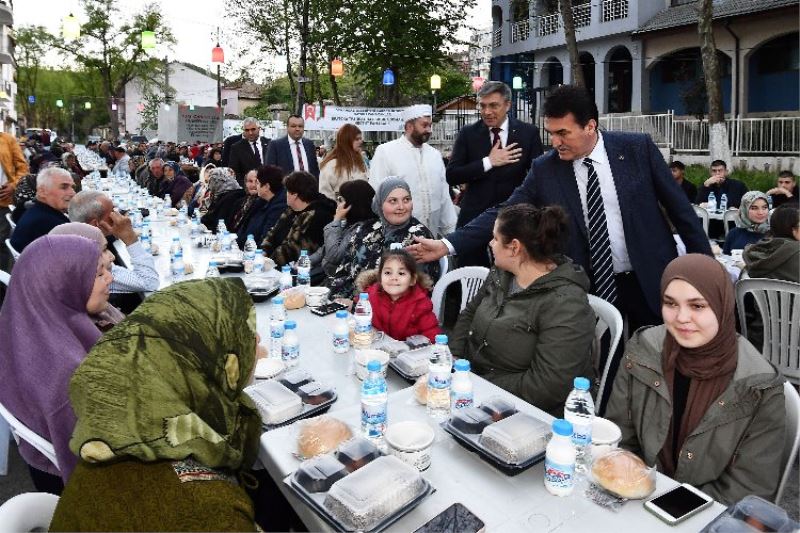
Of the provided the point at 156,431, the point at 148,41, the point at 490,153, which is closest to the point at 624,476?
the point at 156,431

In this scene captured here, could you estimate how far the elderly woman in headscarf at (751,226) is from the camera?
227 inches

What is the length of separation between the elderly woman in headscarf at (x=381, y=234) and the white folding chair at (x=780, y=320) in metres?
2.13

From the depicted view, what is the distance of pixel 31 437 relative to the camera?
6.97 feet

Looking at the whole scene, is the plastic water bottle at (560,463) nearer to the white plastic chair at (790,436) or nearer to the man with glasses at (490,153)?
the white plastic chair at (790,436)

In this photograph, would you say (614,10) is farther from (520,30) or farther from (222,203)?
(222,203)

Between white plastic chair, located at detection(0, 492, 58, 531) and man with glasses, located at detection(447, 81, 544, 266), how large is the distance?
3.75 metres

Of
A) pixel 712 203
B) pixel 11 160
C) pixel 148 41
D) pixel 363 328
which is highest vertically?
pixel 148 41

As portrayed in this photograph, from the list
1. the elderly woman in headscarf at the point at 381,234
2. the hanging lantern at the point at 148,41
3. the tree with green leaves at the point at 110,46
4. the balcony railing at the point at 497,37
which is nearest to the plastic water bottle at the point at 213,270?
the elderly woman in headscarf at the point at 381,234

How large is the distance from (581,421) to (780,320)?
264 cm

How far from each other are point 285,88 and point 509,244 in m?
52.4

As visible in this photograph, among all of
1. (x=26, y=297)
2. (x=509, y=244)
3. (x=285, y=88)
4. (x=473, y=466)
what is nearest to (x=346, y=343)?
(x=509, y=244)

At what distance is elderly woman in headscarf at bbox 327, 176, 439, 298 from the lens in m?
4.06

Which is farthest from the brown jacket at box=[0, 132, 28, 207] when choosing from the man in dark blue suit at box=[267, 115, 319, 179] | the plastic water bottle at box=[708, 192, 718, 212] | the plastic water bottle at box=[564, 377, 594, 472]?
the plastic water bottle at box=[708, 192, 718, 212]

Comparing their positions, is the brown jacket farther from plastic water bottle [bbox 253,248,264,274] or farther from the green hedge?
the green hedge
